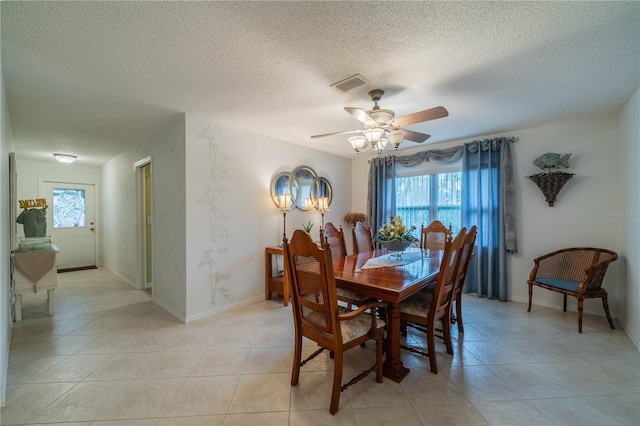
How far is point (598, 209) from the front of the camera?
3.16 meters

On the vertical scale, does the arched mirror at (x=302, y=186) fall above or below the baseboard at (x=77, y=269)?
above

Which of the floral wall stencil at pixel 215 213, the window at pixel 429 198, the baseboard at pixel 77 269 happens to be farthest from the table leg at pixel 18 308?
the window at pixel 429 198

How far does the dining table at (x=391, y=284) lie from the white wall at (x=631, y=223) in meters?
1.86

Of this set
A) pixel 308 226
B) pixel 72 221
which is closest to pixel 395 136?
pixel 308 226

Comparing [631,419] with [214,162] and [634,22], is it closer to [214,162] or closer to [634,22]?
[634,22]

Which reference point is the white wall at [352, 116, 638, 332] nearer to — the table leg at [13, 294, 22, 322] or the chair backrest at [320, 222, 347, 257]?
the chair backrest at [320, 222, 347, 257]

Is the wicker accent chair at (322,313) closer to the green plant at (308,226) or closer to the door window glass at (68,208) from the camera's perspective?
the green plant at (308,226)

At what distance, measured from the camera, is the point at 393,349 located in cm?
197

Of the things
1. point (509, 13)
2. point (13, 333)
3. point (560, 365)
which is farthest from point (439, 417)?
point (13, 333)

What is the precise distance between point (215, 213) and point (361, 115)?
2101 millimetres

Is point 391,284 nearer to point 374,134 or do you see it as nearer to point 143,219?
point 374,134

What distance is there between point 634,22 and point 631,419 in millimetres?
2333

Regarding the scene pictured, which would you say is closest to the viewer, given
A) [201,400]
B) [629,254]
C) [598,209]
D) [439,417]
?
[439,417]

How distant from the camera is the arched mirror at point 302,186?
4207 mm
